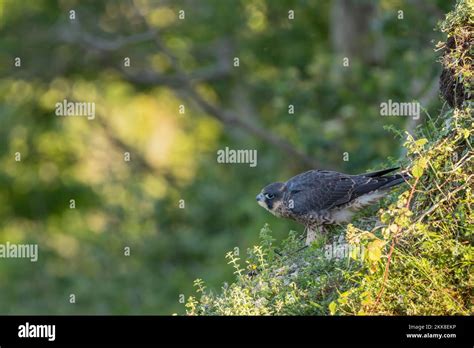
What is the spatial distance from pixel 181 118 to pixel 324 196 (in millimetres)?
18174

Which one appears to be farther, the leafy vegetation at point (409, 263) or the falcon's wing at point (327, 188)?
the falcon's wing at point (327, 188)

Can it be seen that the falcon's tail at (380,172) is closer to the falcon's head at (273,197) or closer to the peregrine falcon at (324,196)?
the peregrine falcon at (324,196)

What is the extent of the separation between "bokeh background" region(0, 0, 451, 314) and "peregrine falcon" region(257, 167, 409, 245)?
6691mm

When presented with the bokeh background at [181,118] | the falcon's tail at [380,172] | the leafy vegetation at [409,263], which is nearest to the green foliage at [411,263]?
the leafy vegetation at [409,263]

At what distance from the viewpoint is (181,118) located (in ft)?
91.6

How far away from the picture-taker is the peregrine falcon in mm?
9484

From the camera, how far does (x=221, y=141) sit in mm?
26562

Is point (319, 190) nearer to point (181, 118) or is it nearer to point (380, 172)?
point (380, 172)

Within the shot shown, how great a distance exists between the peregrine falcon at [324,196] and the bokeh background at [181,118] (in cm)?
669

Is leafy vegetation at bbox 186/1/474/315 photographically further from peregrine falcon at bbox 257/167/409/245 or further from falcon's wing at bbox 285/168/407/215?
falcon's wing at bbox 285/168/407/215

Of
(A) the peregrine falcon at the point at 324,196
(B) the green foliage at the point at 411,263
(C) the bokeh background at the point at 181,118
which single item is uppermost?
(C) the bokeh background at the point at 181,118

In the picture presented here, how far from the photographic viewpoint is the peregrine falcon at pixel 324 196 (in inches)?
373

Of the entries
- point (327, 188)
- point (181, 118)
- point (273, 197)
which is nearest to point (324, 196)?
point (327, 188)
